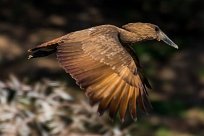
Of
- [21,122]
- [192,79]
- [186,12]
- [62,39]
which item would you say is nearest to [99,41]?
[62,39]

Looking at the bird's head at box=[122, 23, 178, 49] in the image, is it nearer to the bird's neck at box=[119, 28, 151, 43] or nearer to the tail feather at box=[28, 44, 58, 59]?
the bird's neck at box=[119, 28, 151, 43]

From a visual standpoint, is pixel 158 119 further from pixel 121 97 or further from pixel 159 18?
pixel 121 97

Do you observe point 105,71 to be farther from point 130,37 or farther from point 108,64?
point 130,37

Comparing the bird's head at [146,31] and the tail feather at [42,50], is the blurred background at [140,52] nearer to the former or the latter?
the tail feather at [42,50]

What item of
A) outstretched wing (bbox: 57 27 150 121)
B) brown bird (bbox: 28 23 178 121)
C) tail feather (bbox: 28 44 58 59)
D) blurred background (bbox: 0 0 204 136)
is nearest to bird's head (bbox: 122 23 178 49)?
brown bird (bbox: 28 23 178 121)

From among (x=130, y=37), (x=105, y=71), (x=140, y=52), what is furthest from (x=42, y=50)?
(x=140, y=52)

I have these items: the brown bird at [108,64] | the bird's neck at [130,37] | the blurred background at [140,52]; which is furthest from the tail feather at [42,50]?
the blurred background at [140,52]

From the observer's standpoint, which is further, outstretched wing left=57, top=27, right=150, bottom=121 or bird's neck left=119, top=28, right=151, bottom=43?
bird's neck left=119, top=28, right=151, bottom=43
